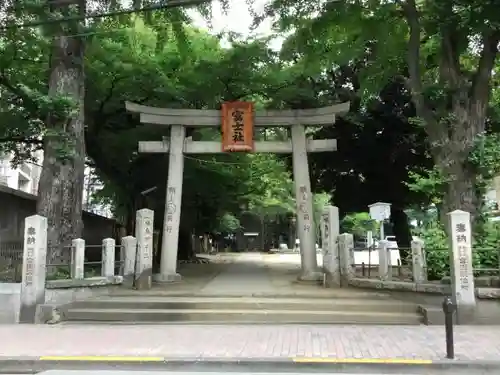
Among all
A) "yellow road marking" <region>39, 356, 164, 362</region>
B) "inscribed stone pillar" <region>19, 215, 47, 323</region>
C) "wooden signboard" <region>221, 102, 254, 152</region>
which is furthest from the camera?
"wooden signboard" <region>221, 102, 254, 152</region>

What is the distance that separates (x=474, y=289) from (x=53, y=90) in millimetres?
11120

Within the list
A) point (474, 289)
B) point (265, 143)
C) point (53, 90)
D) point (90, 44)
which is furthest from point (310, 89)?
point (474, 289)

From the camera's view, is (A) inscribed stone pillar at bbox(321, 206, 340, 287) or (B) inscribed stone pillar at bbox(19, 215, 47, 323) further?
(A) inscribed stone pillar at bbox(321, 206, 340, 287)

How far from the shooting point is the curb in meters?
7.45

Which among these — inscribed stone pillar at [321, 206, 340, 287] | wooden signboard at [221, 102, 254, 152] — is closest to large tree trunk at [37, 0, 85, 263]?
wooden signboard at [221, 102, 254, 152]

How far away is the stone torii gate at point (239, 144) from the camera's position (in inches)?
634

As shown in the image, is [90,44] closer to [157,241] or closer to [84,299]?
[84,299]

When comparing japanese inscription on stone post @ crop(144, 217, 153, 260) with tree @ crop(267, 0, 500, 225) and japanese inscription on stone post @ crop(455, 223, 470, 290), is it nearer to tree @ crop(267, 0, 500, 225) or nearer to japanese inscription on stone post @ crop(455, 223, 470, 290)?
tree @ crop(267, 0, 500, 225)

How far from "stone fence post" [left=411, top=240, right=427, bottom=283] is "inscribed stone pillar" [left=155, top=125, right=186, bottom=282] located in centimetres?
702

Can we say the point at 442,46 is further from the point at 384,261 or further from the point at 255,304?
the point at 255,304

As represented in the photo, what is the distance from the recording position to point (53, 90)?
14.0 metres

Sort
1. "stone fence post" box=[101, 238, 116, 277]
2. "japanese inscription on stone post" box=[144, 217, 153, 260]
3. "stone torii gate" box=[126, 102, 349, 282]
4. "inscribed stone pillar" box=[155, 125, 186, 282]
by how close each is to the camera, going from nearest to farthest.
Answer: "stone fence post" box=[101, 238, 116, 277] < "japanese inscription on stone post" box=[144, 217, 153, 260] < "inscribed stone pillar" box=[155, 125, 186, 282] < "stone torii gate" box=[126, 102, 349, 282]

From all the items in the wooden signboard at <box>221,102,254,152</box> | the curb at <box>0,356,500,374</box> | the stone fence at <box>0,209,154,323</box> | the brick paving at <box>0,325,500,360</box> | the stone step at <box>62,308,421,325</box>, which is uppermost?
the wooden signboard at <box>221,102,254,152</box>

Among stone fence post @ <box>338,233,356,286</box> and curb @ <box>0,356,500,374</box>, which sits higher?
stone fence post @ <box>338,233,356,286</box>
